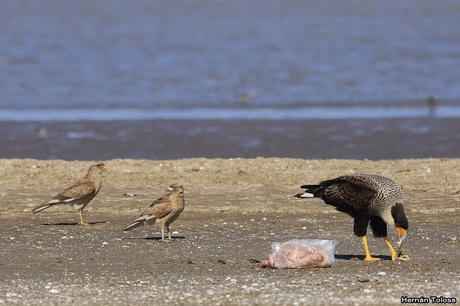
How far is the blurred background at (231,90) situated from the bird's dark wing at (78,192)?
6.78 m

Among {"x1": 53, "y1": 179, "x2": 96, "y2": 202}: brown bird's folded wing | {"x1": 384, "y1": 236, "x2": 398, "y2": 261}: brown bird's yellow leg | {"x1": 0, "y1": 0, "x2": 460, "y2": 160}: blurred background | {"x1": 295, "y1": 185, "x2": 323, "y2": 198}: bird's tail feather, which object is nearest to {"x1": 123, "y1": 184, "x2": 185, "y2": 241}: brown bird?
{"x1": 53, "y1": 179, "x2": 96, "y2": 202}: brown bird's folded wing

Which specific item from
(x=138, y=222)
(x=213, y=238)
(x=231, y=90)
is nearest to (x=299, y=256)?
(x=213, y=238)

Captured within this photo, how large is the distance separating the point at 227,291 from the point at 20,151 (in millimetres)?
12148

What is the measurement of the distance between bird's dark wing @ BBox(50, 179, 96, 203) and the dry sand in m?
0.30

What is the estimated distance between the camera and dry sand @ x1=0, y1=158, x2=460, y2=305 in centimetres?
1020

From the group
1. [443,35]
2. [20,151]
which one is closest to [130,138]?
[20,151]

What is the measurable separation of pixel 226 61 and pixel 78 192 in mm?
25853

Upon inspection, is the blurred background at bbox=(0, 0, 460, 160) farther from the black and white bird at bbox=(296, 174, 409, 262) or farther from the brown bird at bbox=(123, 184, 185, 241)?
the black and white bird at bbox=(296, 174, 409, 262)

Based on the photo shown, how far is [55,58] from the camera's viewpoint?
41375mm

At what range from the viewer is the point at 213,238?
13148 millimetres

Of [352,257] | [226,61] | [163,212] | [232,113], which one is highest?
[226,61]

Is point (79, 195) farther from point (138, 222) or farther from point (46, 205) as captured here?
point (138, 222)

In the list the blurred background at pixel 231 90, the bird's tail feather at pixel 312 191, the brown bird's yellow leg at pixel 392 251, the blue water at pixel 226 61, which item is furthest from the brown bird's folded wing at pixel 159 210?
the blue water at pixel 226 61

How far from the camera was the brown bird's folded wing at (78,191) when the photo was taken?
14008 mm
